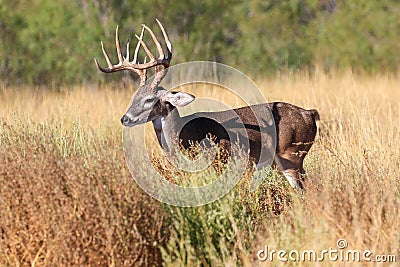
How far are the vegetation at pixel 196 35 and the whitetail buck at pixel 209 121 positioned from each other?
313 inches

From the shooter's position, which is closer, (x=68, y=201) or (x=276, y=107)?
(x=68, y=201)

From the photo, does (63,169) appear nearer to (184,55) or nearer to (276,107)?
(276,107)

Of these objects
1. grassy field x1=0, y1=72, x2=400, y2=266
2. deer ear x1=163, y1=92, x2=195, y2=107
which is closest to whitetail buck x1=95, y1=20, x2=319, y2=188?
deer ear x1=163, y1=92, x2=195, y2=107

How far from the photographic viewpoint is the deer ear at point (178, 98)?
6191 mm

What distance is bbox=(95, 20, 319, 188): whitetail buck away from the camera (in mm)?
6258

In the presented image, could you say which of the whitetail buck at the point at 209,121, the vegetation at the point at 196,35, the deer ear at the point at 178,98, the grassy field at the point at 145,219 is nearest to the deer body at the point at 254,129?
the whitetail buck at the point at 209,121

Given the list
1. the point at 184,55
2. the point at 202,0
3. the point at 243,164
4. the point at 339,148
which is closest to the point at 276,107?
the point at 339,148

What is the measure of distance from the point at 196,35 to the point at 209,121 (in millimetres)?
10248

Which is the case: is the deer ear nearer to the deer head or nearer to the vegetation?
Answer: the deer head

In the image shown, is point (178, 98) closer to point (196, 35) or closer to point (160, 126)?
point (160, 126)

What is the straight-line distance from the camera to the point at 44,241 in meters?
4.14

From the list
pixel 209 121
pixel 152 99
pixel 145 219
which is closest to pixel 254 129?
pixel 209 121

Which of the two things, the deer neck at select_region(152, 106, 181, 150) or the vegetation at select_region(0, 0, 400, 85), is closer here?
the deer neck at select_region(152, 106, 181, 150)

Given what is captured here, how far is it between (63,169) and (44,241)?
0.46 m
